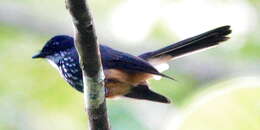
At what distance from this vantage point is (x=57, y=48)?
439 centimetres

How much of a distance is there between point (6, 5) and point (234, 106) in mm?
4044

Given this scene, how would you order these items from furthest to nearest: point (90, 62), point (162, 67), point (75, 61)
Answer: point (162, 67)
point (75, 61)
point (90, 62)

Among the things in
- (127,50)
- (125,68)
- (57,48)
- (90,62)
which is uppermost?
(127,50)

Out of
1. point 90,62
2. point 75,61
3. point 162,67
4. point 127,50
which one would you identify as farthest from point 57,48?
point 90,62

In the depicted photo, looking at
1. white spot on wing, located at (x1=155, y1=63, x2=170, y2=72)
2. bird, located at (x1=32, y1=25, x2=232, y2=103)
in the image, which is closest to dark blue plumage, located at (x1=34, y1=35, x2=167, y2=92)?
bird, located at (x1=32, y1=25, x2=232, y2=103)

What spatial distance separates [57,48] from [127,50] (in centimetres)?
129

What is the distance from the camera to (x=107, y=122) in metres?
2.81

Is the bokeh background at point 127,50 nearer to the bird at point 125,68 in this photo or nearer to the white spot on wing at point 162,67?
the white spot on wing at point 162,67

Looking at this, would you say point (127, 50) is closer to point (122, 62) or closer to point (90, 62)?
point (122, 62)

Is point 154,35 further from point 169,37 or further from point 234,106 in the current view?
point 234,106

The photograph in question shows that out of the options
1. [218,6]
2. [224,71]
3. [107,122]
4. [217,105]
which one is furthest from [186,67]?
[217,105]

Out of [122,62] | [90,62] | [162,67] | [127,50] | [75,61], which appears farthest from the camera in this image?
[127,50]

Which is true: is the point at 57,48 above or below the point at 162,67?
above

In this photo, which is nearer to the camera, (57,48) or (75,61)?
(75,61)
